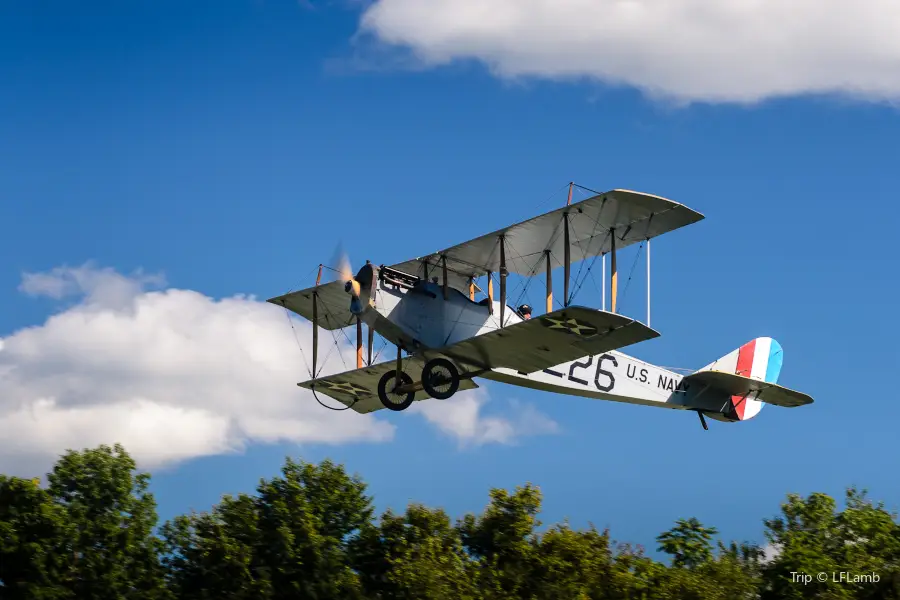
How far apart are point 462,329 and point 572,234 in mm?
2343

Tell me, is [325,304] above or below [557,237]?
below

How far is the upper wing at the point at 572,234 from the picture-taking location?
18.1 metres

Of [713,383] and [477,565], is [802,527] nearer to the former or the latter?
[477,565]

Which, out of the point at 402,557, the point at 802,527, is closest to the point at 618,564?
the point at 402,557

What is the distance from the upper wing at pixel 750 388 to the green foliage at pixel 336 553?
18.6 ft

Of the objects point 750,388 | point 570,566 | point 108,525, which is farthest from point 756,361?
point 108,525

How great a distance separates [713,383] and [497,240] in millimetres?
5465

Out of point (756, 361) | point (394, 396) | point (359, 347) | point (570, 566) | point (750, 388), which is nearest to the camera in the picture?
point (394, 396)

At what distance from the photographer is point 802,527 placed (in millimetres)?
35875

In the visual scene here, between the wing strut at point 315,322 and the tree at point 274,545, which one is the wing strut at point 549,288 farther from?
the tree at point 274,545

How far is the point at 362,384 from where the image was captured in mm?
21906

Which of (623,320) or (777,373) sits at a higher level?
(777,373)

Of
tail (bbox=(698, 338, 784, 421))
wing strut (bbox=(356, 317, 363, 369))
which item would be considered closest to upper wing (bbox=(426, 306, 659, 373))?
wing strut (bbox=(356, 317, 363, 369))

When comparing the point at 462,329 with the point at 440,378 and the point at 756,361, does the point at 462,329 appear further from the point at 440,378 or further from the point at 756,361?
the point at 756,361
